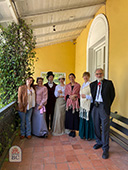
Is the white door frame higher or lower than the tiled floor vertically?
higher

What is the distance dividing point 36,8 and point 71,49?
15.3ft

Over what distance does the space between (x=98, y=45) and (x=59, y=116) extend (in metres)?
2.82

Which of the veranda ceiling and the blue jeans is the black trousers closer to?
the blue jeans

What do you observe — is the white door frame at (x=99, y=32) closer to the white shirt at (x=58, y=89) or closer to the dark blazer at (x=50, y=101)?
the white shirt at (x=58, y=89)

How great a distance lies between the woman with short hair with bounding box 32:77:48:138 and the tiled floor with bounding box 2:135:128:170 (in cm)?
22

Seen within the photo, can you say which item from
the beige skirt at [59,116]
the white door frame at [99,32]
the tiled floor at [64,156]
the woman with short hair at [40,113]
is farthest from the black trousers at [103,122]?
the white door frame at [99,32]

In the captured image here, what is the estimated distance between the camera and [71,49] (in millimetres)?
8023

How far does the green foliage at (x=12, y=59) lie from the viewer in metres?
3.46

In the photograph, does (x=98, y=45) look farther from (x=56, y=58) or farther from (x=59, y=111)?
(x=56, y=58)

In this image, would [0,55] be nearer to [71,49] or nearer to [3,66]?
[3,66]

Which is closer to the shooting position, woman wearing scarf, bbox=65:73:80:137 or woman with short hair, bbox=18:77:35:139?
woman with short hair, bbox=18:77:35:139

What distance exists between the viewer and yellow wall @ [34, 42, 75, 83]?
7.81 m

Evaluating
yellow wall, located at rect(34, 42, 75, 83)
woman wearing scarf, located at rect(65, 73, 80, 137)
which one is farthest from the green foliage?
yellow wall, located at rect(34, 42, 75, 83)

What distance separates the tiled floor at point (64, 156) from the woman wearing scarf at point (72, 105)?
315mm
